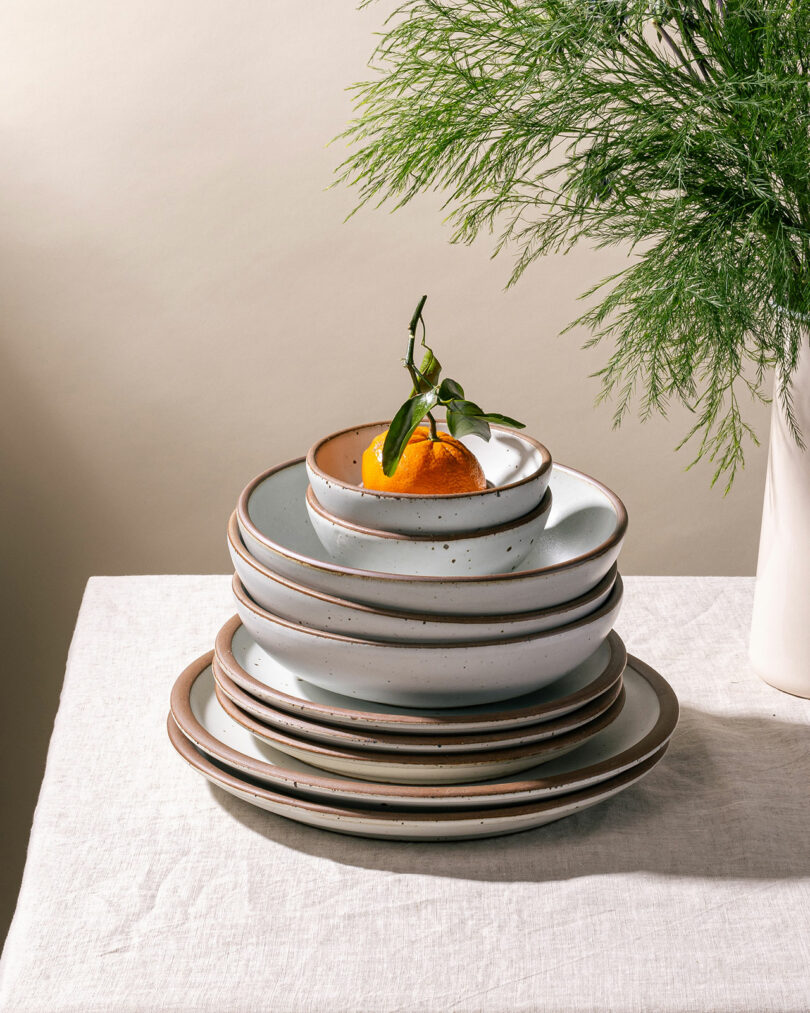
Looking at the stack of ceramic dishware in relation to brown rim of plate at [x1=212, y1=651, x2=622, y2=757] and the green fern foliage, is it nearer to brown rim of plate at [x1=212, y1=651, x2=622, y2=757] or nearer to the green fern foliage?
brown rim of plate at [x1=212, y1=651, x2=622, y2=757]

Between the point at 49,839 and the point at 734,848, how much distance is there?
368mm

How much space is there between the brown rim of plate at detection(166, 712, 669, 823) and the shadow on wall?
114 centimetres

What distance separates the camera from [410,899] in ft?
1.70

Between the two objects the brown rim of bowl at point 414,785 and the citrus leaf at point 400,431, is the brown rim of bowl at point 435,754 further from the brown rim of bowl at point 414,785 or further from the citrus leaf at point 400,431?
the citrus leaf at point 400,431

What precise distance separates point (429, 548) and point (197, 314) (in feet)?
3.74

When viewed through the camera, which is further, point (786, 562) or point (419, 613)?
point (786, 562)

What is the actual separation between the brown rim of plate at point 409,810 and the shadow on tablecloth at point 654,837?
3cm

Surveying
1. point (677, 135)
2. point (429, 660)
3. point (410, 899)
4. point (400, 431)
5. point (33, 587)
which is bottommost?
point (33, 587)

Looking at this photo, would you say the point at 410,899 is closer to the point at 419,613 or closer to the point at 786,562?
the point at 419,613

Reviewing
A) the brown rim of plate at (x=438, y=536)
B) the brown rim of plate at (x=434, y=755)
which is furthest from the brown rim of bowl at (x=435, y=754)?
the brown rim of plate at (x=438, y=536)

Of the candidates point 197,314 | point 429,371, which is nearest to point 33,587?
point 197,314

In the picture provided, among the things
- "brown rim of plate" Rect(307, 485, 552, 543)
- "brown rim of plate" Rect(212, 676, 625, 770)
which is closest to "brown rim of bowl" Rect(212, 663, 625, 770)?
"brown rim of plate" Rect(212, 676, 625, 770)

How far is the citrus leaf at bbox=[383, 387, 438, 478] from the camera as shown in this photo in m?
0.56

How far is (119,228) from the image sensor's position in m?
1.54
